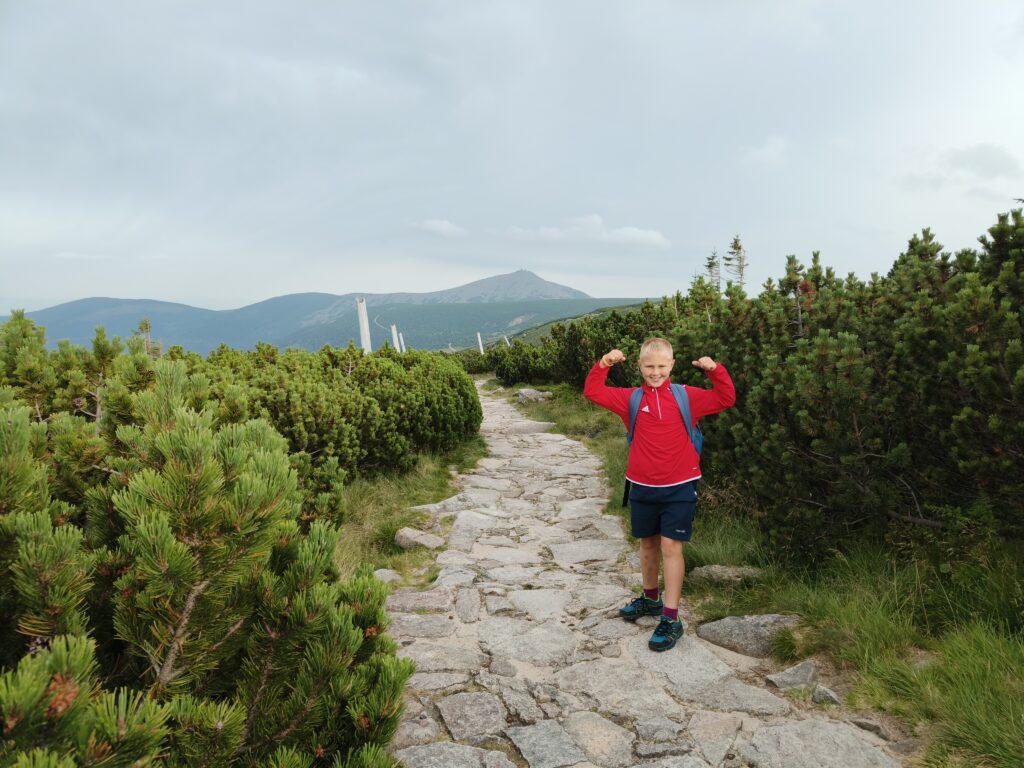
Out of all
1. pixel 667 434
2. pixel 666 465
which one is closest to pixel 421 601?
pixel 666 465

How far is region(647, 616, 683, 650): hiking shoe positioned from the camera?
140 inches

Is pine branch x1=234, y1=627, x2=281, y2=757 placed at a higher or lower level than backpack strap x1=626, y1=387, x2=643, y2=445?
lower

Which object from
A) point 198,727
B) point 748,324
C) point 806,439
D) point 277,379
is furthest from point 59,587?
point 277,379

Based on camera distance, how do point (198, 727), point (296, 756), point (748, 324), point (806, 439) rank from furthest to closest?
1. point (748, 324)
2. point (806, 439)
3. point (296, 756)
4. point (198, 727)

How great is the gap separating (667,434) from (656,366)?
0.44 metres

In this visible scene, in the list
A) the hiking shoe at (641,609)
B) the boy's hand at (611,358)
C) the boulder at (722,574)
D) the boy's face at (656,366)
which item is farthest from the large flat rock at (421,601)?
the boy's face at (656,366)

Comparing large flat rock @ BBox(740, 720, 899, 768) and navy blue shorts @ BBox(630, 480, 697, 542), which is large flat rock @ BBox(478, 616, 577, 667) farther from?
large flat rock @ BBox(740, 720, 899, 768)

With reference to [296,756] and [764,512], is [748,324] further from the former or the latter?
[296,756]

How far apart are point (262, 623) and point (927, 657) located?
3.16 m

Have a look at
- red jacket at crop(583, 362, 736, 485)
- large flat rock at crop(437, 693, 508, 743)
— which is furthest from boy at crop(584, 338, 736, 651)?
large flat rock at crop(437, 693, 508, 743)

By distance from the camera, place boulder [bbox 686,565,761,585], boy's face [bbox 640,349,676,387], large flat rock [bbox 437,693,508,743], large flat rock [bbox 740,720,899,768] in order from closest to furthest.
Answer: large flat rock [bbox 740,720,899,768] → large flat rock [bbox 437,693,508,743] → boy's face [bbox 640,349,676,387] → boulder [bbox 686,565,761,585]

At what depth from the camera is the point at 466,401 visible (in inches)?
393

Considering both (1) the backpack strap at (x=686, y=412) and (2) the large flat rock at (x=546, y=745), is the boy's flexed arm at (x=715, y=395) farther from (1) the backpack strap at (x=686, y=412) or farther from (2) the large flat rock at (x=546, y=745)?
(2) the large flat rock at (x=546, y=745)

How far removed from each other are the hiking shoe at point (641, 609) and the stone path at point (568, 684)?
0.07 metres
